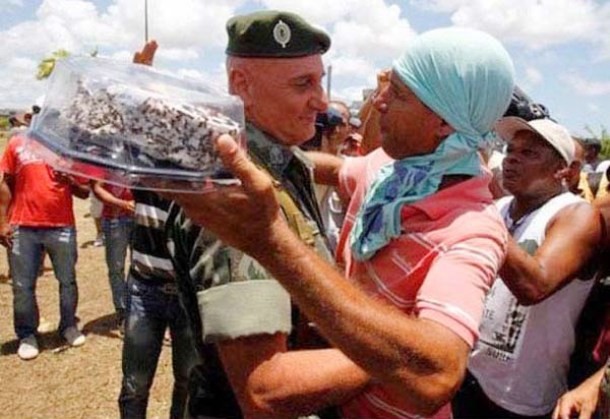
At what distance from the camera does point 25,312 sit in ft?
19.1

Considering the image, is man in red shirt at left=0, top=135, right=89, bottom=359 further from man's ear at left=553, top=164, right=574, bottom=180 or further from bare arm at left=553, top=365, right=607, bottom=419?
bare arm at left=553, top=365, right=607, bottom=419

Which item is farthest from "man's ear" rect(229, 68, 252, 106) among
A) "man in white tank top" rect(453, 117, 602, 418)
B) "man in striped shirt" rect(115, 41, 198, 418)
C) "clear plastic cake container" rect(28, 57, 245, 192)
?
"man in striped shirt" rect(115, 41, 198, 418)

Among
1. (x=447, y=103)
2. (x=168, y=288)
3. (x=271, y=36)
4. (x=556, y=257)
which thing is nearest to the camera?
(x=447, y=103)

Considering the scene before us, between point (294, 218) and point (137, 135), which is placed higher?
point (137, 135)

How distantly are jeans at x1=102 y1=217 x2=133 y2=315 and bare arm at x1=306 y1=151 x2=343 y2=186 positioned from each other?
14.7ft

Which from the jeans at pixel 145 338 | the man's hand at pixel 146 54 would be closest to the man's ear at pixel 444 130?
the man's hand at pixel 146 54

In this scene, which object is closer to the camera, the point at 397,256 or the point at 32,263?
the point at 397,256

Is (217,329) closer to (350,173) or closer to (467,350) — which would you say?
(467,350)

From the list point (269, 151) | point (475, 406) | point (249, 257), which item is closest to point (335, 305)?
point (249, 257)

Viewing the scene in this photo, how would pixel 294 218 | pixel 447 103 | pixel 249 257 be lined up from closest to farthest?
1. pixel 249 257
2. pixel 294 218
3. pixel 447 103

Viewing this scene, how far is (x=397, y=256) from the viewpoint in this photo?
148 cm

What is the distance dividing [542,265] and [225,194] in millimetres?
1488

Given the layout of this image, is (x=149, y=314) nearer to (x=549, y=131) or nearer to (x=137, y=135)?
(x=549, y=131)

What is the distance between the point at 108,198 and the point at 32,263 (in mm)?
911
